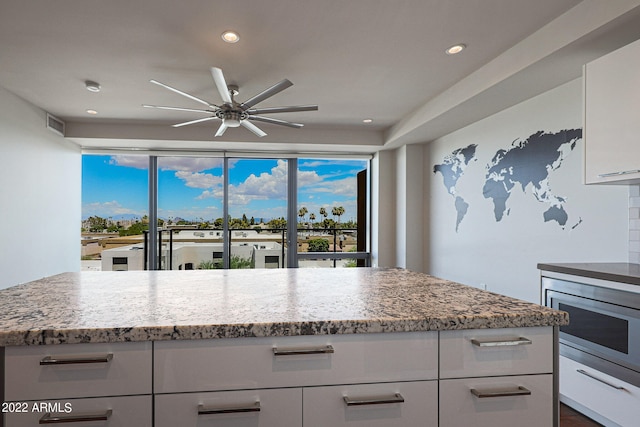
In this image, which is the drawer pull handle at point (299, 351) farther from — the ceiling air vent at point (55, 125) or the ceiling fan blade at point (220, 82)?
the ceiling air vent at point (55, 125)

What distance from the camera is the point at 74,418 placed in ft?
3.09

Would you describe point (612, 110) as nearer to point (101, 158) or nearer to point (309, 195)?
point (309, 195)

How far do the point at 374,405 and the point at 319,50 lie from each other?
245 centimetres

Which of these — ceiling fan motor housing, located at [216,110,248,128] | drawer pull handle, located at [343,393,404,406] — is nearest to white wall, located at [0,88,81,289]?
ceiling fan motor housing, located at [216,110,248,128]

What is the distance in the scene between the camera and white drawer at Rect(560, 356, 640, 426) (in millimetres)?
1808

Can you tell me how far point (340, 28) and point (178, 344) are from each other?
218 cm

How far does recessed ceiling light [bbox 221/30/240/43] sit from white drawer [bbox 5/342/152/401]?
7.08ft

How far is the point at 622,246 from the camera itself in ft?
7.89

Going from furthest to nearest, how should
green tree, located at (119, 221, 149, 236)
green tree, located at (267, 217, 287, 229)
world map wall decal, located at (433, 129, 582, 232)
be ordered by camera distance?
green tree, located at (267, 217, 287, 229)
green tree, located at (119, 221, 149, 236)
world map wall decal, located at (433, 129, 582, 232)

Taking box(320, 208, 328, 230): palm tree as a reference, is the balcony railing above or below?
below

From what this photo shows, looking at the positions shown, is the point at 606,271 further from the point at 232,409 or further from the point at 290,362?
the point at 232,409

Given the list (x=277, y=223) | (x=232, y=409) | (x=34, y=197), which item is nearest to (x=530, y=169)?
(x=232, y=409)

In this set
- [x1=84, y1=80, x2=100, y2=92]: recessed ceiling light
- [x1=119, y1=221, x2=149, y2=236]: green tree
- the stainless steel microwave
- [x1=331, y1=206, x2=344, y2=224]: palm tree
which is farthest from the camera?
[x1=331, y1=206, x2=344, y2=224]: palm tree

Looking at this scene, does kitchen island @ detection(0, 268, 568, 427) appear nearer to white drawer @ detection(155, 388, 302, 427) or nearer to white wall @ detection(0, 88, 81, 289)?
white drawer @ detection(155, 388, 302, 427)
